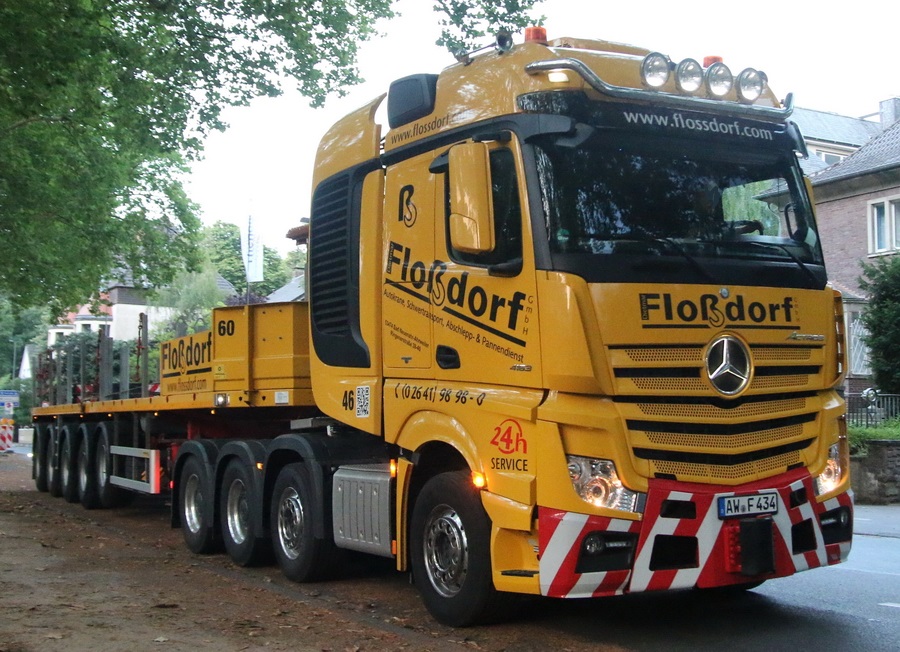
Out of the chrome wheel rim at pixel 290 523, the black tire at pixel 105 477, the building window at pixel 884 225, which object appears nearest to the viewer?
the chrome wheel rim at pixel 290 523

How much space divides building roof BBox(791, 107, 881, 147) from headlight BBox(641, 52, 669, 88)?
6563cm

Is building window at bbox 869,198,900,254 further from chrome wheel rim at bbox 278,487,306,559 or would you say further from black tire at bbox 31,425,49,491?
chrome wheel rim at bbox 278,487,306,559

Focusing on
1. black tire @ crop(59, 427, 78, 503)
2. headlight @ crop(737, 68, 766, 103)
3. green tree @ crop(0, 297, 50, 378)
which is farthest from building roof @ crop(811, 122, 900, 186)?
green tree @ crop(0, 297, 50, 378)

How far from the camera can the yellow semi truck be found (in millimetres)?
6227

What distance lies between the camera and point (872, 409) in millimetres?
20641

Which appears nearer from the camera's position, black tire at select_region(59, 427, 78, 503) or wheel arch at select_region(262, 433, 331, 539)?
wheel arch at select_region(262, 433, 331, 539)

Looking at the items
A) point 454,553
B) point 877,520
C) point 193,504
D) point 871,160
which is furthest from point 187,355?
point 871,160

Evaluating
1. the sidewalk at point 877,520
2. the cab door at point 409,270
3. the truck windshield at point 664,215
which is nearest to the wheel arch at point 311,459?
the cab door at point 409,270

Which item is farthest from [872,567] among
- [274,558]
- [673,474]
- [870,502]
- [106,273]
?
[106,273]

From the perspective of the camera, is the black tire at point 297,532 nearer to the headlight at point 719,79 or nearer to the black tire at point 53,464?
the headlight at point 719,79

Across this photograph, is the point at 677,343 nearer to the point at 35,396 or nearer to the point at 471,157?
the point at 471,157

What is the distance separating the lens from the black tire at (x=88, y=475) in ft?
52.8

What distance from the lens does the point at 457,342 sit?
715 centimetres

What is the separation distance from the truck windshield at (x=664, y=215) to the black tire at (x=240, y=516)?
4.60m
